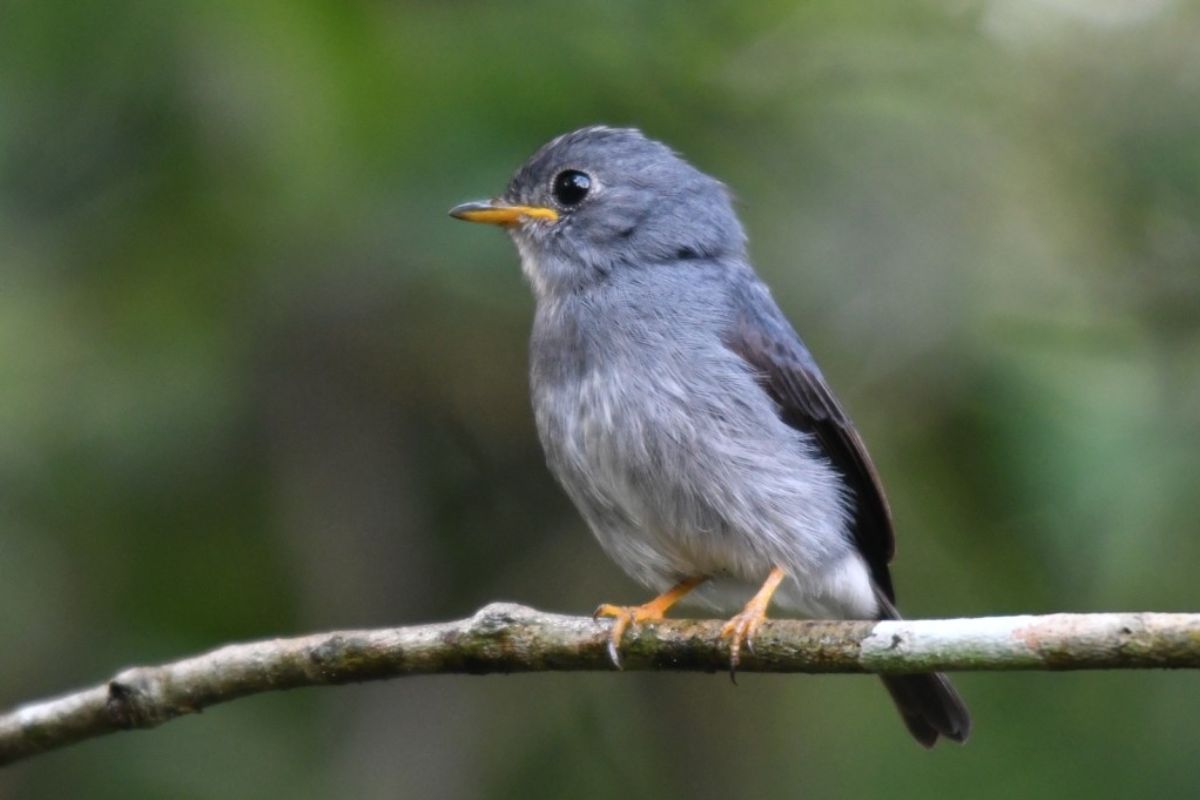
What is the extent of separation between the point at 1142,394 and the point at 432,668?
258 cm

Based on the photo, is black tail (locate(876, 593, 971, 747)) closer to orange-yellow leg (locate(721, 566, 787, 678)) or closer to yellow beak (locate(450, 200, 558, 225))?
orange-yellow leg (locate(721, 566, 787, 678))

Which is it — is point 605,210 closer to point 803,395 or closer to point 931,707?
point 803,395

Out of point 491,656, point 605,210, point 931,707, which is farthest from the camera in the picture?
point 605,210

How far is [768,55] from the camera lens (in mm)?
5656

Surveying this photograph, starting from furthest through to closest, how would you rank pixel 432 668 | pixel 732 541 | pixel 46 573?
pixel 46 573, pixel 732 541, pixel 432 668

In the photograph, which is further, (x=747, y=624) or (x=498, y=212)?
(x=498, y=212)

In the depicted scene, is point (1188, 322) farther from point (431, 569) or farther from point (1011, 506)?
point (431, 569)

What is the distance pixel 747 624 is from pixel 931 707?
1489 millimetres

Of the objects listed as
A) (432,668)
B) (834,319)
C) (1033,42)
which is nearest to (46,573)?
(432,668)

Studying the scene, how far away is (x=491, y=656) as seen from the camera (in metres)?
3.85

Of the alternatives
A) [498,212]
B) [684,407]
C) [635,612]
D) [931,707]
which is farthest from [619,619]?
[498,212]

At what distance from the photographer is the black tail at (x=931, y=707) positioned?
17.3 feet

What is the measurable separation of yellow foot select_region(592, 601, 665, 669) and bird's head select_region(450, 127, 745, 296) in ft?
4.02

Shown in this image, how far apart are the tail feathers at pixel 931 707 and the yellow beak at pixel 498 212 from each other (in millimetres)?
2031
